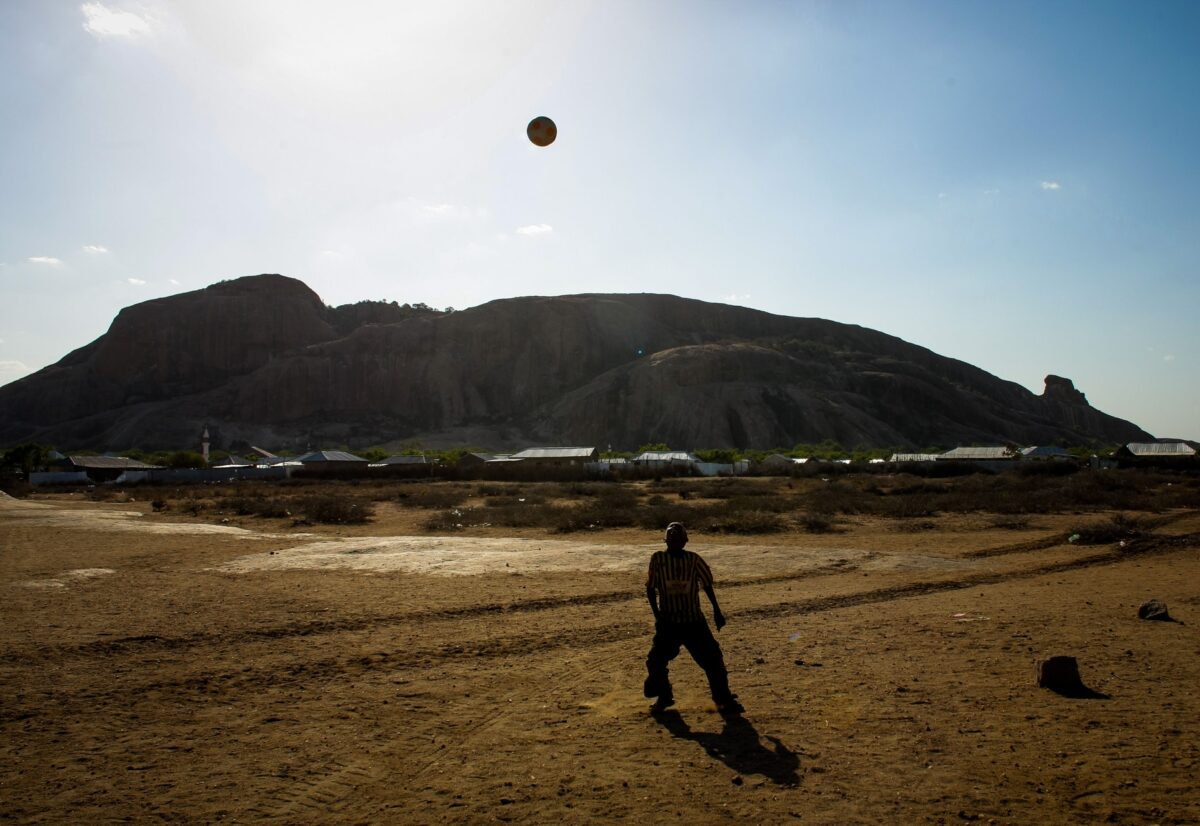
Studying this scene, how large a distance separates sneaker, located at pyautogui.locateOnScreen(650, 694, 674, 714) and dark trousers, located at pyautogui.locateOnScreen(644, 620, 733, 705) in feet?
0.05

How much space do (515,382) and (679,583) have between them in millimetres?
111438

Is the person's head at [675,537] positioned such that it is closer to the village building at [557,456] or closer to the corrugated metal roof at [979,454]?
the village building at [557,456]

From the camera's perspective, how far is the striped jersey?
7.02 m

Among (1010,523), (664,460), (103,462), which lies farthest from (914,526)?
(103,462)

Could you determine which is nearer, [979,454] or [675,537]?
[675,537]

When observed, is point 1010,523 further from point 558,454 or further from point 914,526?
point 558,454

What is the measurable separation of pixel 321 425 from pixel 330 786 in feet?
378

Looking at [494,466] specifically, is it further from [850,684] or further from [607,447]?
[850,684]

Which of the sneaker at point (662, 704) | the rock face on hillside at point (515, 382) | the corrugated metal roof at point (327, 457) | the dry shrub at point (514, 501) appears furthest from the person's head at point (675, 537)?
the rock face on hillside at point (515, 382)

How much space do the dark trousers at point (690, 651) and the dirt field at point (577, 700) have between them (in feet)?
0.69

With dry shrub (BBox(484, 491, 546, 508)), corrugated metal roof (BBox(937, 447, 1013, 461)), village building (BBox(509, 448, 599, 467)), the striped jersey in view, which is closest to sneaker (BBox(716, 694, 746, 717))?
the striped jersey

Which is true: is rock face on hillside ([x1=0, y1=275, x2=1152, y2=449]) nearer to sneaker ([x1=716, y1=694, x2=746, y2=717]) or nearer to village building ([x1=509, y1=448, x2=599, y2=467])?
village building ([x1=509, y1=448, x2=599, y2=467])

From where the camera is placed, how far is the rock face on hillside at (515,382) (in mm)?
100188

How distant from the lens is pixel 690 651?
→ 708cm
